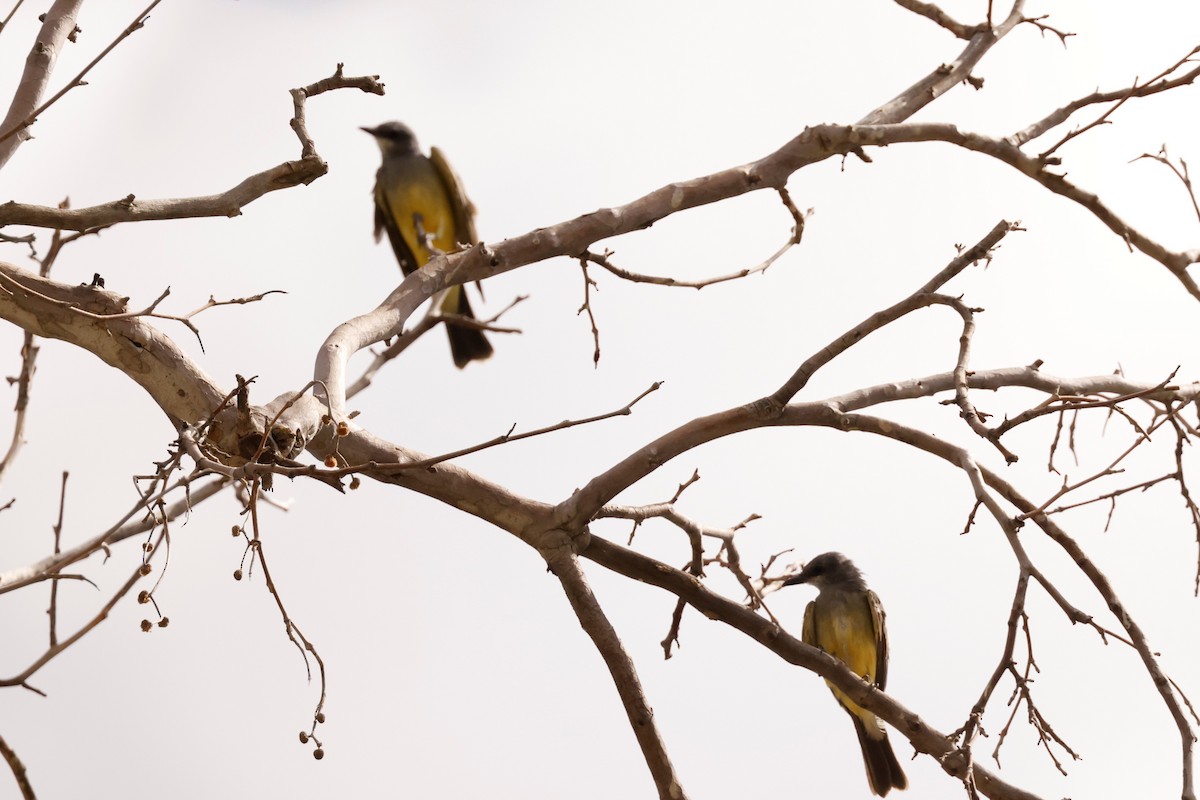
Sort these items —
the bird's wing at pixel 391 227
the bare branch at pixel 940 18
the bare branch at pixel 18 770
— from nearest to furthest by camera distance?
the bare branch at pixel 18 770 < the bare branch at pixel 940 18 < the bird's wing at pixel 391 227

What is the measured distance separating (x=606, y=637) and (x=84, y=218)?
191 centimetres

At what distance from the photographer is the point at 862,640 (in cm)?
636

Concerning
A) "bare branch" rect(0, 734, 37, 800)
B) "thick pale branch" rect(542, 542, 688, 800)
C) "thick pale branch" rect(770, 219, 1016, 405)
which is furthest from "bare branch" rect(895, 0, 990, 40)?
"bare branch" rect(0, 734, 37, 800)

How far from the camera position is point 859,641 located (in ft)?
20.9

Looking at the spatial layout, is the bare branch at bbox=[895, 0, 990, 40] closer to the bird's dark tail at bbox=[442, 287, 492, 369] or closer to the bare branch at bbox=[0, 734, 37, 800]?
the bird's dark tail at bbox=[442, 287, 492, 369]

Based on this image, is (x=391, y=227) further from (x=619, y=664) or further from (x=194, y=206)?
(x=619, y=664)

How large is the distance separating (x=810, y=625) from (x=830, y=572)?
1.07 ft

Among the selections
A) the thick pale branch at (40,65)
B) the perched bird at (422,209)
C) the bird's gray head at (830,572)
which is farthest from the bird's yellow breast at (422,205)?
the thick pale branch at (40,65)

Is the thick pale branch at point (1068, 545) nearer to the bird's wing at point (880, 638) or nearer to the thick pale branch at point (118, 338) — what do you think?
the thick pale branch at point (118, 338)

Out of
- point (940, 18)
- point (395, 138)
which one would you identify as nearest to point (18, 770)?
point (940, 18)

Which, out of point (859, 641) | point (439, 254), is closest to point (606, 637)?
point (439, 254)

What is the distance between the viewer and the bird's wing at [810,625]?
6.58 metres

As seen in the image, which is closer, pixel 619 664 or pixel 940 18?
pixel 619 664

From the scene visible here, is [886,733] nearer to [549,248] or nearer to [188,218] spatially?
[549,248]
